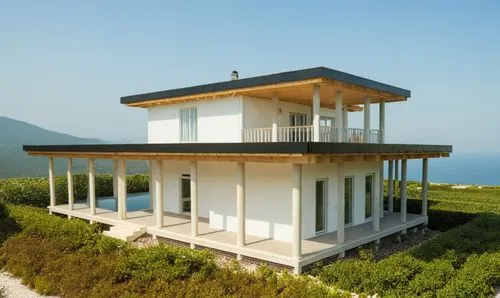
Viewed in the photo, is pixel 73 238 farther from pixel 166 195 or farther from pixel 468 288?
pixel 468 288

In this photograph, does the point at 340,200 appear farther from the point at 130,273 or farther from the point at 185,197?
the point at 185,197

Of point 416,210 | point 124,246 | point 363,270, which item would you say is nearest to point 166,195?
point 124,246

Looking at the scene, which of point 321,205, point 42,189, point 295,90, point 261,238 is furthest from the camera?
point 42,189

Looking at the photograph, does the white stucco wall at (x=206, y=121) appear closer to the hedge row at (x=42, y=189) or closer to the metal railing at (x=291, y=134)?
the metal railing at (x=291, y=134)

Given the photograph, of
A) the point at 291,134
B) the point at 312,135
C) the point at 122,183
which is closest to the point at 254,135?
the point at 291,134

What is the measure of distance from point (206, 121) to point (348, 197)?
664 centimetres

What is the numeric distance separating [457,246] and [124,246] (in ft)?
34.2

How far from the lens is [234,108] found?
534 inches

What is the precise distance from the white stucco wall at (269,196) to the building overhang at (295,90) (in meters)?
2.77

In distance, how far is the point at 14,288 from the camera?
949cm

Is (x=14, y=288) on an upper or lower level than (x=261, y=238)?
lower

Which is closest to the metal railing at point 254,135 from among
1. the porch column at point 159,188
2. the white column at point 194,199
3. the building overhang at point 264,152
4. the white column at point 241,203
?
the white column at point 194,199

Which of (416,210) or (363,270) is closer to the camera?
(363,270)

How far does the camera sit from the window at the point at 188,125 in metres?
15.3
